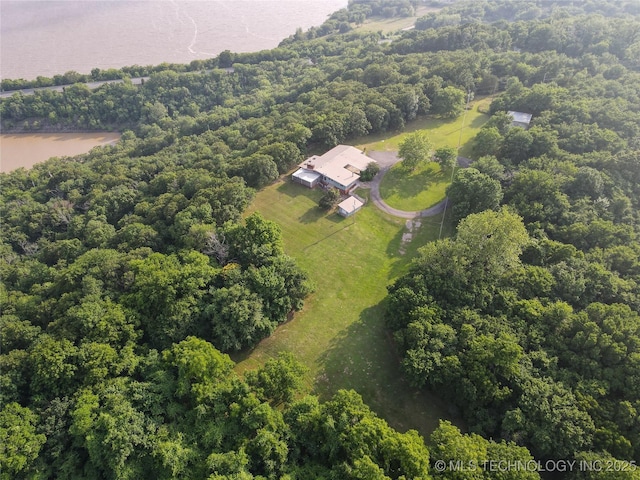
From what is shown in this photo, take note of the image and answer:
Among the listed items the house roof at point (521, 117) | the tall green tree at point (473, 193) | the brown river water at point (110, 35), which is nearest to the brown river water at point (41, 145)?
the brown river water at point (110, 35)

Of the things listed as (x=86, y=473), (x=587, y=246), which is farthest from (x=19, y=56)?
(x=587, y=246)

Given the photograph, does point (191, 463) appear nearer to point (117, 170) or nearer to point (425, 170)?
point (425, 170)

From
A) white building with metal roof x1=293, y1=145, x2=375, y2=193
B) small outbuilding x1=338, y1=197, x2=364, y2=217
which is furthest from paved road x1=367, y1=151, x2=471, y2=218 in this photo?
small outbuilding x1=338, y1=197, x2=364, y2=217

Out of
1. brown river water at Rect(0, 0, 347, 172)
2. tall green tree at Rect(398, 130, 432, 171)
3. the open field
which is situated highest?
brown river water at Rect(0, 0, 347, 172)

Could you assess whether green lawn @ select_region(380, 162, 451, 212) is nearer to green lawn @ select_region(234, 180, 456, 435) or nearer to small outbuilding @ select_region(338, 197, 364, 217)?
green lawn @ select_region(234, 180, 456, 435)

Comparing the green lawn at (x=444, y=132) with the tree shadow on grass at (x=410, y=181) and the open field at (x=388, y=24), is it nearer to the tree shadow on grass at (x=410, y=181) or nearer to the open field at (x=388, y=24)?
the tree shadow on grass at (x=410, y=181)

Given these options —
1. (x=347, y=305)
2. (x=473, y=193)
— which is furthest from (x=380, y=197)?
(x=347, y=305)
